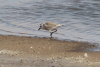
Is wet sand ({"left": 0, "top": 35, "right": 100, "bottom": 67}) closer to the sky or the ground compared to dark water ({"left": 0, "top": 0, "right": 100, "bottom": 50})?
closer to the sky

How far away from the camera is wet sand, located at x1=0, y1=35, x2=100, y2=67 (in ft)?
19.1

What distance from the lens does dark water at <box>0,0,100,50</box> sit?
10328 millimetres

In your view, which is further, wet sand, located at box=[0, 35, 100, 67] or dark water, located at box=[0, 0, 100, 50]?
dark water, located at box=[0, 0, 100, 50]

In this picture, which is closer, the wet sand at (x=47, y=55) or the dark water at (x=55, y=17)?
the wet sand at (x=47, y=55)

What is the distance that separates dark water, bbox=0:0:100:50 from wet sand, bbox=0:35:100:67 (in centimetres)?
148

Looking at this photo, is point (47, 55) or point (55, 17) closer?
point (47, 55)

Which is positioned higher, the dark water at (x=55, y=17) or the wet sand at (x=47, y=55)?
the wet sand at (x=47, y=55)

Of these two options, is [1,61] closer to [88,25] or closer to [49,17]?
[88,25]

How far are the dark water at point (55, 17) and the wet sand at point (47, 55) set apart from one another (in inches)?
58.3

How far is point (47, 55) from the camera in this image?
6691 mm

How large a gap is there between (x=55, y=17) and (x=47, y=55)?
6777 mm

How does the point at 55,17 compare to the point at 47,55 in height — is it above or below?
below

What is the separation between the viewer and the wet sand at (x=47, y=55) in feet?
19.1

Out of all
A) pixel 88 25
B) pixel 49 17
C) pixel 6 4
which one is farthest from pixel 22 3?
pixel 88 25
